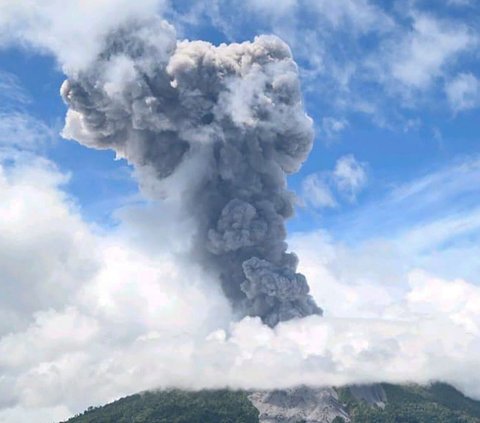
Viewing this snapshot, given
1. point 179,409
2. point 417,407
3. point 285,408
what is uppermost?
point 179,409

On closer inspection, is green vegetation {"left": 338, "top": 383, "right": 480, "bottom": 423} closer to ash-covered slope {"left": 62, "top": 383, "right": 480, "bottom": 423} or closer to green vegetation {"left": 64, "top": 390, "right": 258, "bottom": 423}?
ash-covered slope {"left": 62, "top": 383, "right": 480, "bottom": 423}

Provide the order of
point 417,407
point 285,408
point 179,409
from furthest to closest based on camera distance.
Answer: point 417,407 → point 179,409 → point 285,408

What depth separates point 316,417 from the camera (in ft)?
405

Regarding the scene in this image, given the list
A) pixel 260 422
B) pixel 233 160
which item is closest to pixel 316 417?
pixel 260 422

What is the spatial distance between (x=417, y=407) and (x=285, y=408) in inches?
1619

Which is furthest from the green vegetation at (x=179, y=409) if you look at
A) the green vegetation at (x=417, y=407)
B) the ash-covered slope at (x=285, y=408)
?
the green vegetation at (x=417, y=407)

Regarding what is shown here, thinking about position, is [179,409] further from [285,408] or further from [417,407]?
[417,407]

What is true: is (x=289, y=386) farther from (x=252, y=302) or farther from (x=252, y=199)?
(x=252, y=199)

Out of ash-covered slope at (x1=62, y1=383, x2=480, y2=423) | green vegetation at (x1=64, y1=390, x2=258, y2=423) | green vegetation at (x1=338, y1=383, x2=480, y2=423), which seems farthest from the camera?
green vegetation at (x1=338, y1=383, x2=480, y2=423)

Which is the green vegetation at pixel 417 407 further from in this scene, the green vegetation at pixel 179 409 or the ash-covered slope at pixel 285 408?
the green vegetation at pixel 179 409

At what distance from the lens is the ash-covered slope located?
12825cm

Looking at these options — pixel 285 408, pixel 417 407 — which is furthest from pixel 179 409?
pixel 417 407

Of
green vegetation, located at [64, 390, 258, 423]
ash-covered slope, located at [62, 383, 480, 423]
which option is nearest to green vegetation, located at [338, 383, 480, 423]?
ash-covered slope, located at [62, 383, 480, 423]

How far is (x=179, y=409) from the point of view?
137375mm
